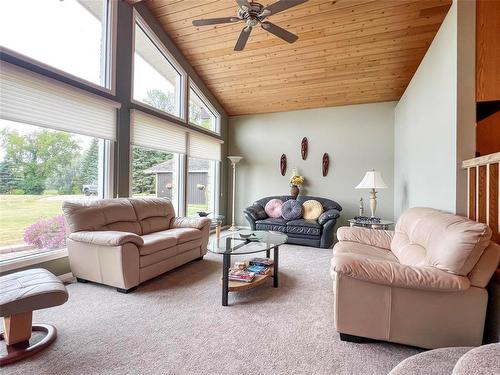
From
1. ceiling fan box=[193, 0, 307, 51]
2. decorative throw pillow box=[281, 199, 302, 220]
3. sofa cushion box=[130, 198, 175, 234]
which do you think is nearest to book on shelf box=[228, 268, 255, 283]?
sofa cushion box=[130, 198, 175, 234]

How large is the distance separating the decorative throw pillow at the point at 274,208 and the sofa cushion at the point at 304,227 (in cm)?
55

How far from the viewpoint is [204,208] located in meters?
5.72

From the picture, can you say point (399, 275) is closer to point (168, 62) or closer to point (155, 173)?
point (155, 173)

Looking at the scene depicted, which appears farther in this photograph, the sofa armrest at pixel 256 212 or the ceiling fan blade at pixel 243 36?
the sofa armrest at pixel 256 212

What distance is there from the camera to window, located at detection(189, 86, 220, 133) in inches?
207

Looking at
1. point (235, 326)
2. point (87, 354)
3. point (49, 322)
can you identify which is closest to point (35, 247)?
point (49, 322)

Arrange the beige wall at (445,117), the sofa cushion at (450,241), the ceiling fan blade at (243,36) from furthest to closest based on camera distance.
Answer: the ceiling fan blade at (243,36) < the beige wall at (445,117) < the sofa cushion at (450,241)

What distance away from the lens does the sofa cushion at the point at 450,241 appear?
155 centimetres

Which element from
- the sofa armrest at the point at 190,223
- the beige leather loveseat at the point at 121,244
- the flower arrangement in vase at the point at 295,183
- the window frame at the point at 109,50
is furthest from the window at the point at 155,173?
the flower arrangement in vase at the point at 295,183

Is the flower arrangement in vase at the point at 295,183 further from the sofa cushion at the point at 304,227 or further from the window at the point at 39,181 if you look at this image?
the window at the point at 39,181

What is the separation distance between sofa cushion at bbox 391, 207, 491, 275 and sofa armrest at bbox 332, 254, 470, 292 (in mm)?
78

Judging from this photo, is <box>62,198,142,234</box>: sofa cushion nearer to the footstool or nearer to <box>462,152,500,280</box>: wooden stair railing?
the footstool

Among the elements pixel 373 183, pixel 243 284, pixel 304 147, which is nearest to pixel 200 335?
pixel 243 284

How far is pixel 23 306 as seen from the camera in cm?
158
